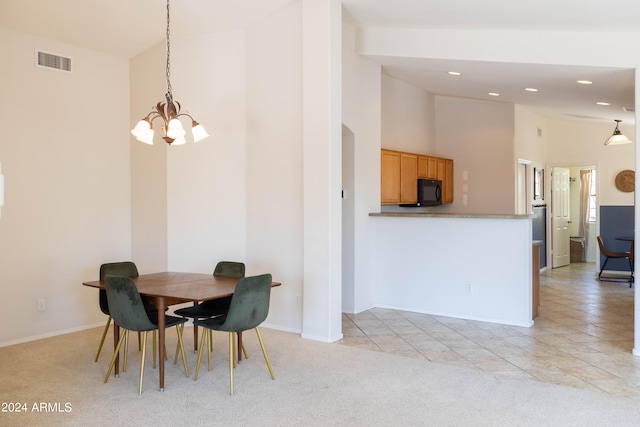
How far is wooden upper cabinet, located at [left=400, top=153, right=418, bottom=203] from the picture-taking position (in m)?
7.11

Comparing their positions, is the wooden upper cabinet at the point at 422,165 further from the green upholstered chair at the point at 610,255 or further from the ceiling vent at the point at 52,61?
the ceiling vent at the point at 52,61

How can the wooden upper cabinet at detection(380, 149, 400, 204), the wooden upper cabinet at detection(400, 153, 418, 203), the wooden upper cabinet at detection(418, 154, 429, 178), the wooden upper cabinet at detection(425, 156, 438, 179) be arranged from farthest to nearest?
the wooden upper cabinet at detection(425, 156, 438, 179) < the wooden upper cabinet at detection(418, 154, 429, 178) < the wooden upper cabinet at detection(400, 153, 418, 203) < the wooden upper cabinet at detection(380, 149, 400, 204)

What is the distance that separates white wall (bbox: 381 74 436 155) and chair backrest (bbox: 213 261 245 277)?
10.5ft

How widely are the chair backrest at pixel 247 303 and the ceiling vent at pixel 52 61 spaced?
3.21m

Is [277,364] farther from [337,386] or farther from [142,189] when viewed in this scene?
[142,189]

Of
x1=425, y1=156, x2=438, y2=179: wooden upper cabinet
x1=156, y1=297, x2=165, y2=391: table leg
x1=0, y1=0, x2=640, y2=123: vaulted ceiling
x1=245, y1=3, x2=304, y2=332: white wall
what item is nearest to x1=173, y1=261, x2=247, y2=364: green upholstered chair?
x1=156, y1=297, x2=165, y2=391: table leg

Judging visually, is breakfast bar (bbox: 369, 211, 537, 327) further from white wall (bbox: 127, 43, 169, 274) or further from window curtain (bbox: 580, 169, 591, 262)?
window curtain (bbox: 580, 169, 591, 262)

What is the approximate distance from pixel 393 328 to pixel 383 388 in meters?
1.70

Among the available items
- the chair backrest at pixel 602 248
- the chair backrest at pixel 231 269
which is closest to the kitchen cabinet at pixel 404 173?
the chair backrest at pixel 231 269

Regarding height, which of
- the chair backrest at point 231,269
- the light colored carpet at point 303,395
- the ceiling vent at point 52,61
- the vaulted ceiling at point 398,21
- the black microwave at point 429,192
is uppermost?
the vaulted ceiling at point 398,21

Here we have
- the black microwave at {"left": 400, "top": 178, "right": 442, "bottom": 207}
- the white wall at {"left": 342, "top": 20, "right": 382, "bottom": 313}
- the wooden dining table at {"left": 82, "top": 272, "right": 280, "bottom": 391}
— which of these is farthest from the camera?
the black microwave at {"left": 400, "top": 178, "right": 442, "bottom": 207}

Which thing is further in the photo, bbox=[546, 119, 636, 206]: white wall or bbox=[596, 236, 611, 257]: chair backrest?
bbox=[546, 119, 636, 206]: white wall

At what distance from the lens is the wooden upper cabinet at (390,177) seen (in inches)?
265

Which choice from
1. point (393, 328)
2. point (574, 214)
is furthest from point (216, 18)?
point (574, 214)
